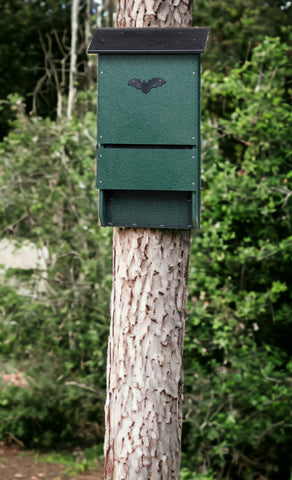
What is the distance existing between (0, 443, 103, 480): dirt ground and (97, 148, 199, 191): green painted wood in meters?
3.54

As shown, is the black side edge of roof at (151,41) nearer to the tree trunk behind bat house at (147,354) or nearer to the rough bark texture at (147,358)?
the tree trunk behind bat house at (147,354)

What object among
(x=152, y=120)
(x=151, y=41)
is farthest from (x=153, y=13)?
(x=152, y=120)

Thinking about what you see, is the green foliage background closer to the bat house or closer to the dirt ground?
the dirt ground

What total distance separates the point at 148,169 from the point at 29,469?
3.85 meters

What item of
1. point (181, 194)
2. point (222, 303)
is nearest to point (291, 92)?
point (222, 303)

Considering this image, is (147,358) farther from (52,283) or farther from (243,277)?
(52,283)

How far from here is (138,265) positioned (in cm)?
232

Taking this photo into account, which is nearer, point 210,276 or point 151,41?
point 151,41

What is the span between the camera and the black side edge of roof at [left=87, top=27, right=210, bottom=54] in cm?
223

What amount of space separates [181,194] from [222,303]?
2.35m

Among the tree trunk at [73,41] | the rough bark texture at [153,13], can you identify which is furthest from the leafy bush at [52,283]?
the rough bark texture at [153,13]

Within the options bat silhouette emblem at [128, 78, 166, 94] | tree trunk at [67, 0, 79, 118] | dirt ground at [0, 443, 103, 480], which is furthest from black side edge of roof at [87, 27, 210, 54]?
dirt ground at [0, 443, 103, 480]

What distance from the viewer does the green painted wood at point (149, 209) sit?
91.0 inches

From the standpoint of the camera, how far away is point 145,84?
2270mm
